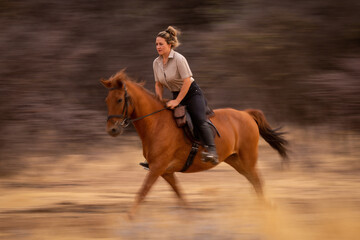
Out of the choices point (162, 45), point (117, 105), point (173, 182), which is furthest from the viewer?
point (173, 182)

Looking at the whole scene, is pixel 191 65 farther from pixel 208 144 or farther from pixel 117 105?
pixel 117 105

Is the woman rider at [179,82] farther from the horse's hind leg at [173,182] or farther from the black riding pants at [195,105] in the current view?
the horse's hind leg at [173,182]

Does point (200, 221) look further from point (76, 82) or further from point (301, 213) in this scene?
point (76, 82)

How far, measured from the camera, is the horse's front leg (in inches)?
219

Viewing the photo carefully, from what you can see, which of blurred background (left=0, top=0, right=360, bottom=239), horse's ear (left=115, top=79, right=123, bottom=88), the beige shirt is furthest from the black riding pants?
blurred background (left=0, top=0, right=360, bottom=239)

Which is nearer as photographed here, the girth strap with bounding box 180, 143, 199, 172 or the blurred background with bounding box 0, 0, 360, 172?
the girth strap with bounding box 180, 143, 199, 172

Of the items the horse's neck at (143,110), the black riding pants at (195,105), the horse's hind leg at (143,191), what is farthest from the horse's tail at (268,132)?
the horse's hind leg at (143,191)

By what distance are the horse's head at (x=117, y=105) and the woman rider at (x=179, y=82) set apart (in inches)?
21.7

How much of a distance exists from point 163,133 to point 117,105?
696 millimetres

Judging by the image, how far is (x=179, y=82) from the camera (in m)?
5.95

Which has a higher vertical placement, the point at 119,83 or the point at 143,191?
the point at 119,83

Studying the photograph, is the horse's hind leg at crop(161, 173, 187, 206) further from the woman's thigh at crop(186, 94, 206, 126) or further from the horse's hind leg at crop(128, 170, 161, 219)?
the woman's thigh at crop(186, 94, 206, 126)

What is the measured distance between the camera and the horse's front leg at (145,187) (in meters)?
5.55

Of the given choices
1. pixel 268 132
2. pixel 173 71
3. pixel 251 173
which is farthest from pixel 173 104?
pixel 268 132
